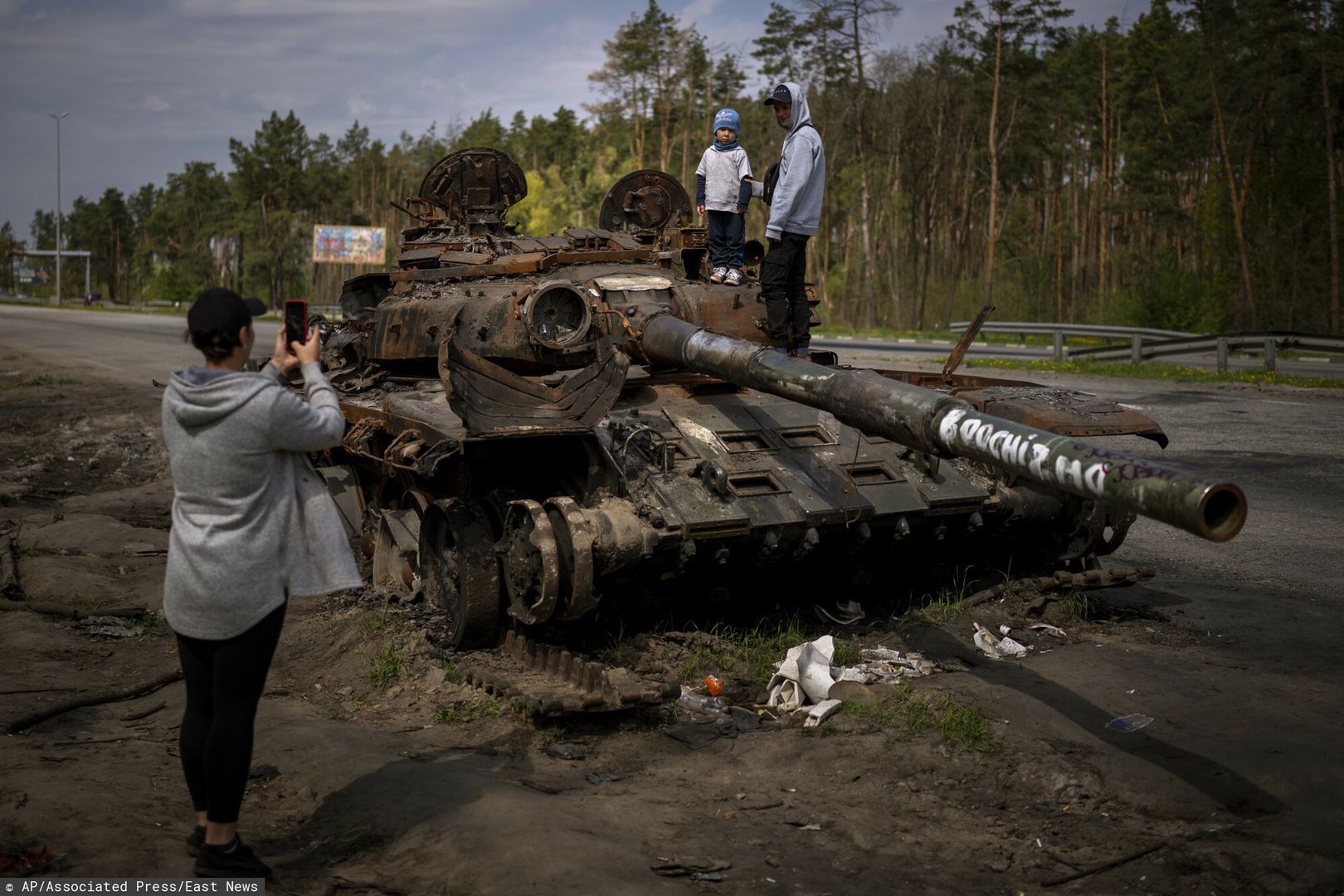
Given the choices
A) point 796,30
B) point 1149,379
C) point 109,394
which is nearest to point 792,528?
point 1149,379

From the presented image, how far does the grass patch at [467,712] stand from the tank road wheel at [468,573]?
794 mm

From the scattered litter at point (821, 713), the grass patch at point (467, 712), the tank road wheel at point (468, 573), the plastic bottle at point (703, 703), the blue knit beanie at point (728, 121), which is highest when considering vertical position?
the blue knit beanie at point (728, 121)

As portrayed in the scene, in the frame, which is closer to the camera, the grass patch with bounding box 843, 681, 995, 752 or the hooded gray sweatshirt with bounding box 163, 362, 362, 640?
the hooded gray sweatshirt with bounding box 163, 362, 362, 640

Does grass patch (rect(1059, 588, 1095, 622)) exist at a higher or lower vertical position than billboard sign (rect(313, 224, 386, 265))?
lower

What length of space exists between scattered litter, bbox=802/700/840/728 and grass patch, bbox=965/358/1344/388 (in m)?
16.3

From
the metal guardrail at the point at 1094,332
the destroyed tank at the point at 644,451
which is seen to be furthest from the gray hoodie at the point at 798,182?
the metal guardrail at the point at 1094,332

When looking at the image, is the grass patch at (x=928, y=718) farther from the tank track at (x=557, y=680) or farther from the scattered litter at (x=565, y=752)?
the scattered litter at (x=565, y=752)

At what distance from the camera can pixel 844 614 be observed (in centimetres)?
808

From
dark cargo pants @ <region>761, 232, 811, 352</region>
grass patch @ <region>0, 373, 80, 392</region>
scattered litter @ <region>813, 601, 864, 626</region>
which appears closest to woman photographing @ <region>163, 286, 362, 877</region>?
scattered litter @ <region>813, 601, 864, 626</region>

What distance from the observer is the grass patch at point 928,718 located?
603 centimetres

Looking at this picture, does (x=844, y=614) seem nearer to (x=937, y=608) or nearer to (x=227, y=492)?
(x=937, y=608)

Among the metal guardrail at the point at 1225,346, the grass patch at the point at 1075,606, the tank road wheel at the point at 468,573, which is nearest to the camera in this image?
the tank road wheel at the point at 468,573

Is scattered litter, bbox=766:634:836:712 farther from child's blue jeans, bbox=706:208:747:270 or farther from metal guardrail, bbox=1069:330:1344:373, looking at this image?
metal guardrail, bbox=1069:330:1344:373

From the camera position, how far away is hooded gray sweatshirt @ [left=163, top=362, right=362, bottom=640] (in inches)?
169
